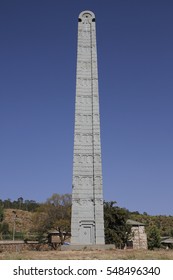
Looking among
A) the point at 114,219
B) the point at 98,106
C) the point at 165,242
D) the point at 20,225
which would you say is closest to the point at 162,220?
→ the point at 20,225

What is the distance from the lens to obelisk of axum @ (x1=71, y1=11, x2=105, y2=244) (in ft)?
65.5

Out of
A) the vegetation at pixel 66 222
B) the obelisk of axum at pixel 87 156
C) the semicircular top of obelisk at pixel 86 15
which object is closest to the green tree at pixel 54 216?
the vegetation at pixel 66 222

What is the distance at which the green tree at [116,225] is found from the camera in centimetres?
2916

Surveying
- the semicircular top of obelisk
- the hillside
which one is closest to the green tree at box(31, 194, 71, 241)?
the semicircular top of obelisk

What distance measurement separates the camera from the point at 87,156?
21.0m

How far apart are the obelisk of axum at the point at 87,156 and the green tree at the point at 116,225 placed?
964 centimetres

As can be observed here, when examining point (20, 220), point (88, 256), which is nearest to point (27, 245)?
point (88, 256)

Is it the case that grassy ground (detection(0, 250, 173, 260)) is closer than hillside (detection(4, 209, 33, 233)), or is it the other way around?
grassy ground (detection(0, 250, 173, 260))

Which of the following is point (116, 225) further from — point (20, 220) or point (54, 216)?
point (20, 220)

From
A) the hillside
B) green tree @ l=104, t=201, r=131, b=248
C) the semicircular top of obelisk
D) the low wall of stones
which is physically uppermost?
the semicircular top of obelisk

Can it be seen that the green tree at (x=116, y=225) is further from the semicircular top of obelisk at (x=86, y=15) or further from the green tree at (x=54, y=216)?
the semicircular top of obelisk at (x=86, y=15)

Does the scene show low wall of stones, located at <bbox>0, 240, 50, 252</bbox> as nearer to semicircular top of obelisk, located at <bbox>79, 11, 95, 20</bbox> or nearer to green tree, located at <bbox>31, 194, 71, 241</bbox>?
green tree, located at <bbox>31, 194, 71, 241</bbox>

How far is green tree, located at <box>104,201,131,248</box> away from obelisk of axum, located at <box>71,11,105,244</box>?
9.64 m
